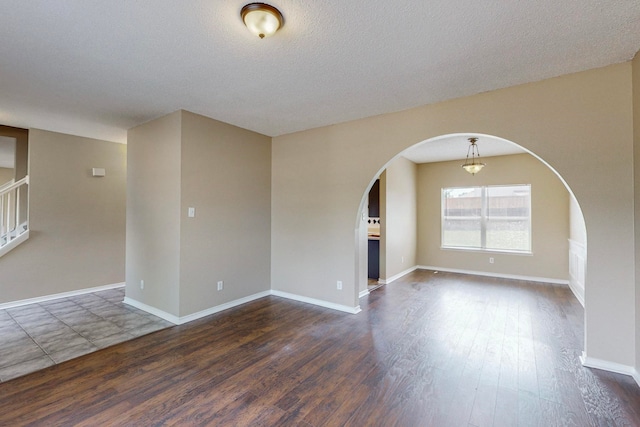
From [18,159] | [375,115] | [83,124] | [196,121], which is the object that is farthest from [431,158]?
[18,159]

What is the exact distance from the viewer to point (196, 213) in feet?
12.8

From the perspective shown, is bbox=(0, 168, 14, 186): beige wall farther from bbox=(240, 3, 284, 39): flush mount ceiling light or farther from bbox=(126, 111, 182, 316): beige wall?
bbox=(240, 3, 284, 39): flush mount ceiling light

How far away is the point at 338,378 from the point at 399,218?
4.37 meters

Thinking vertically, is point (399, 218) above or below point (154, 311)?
above

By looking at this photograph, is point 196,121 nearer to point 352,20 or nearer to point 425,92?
point 352,20

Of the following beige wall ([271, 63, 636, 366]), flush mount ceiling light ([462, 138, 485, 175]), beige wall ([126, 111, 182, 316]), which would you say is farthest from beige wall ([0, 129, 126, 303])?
flush mount ceiling light ([462, 138, 485, 175])

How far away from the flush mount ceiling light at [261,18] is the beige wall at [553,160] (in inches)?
86.2

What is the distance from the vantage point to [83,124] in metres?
4.40

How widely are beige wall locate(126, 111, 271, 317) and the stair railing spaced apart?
1.75 metres

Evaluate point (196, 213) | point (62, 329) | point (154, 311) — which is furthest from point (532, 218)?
point (62, 329)

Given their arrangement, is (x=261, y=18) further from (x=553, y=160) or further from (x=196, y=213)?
(x=553, y=160)

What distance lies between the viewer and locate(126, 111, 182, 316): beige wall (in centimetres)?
378

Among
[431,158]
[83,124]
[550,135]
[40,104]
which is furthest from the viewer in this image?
[431,158]

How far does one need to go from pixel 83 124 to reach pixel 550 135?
19.7 feet
